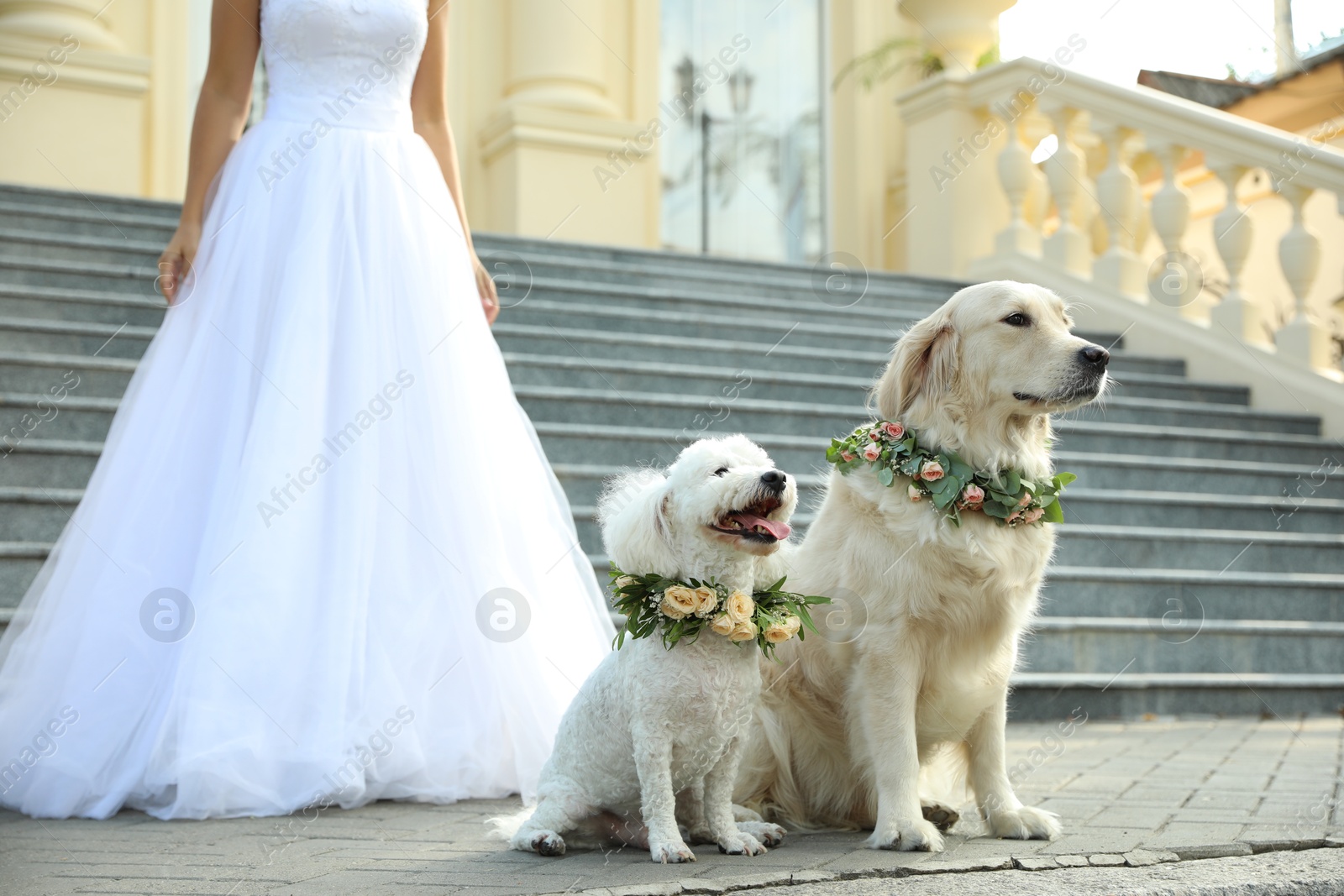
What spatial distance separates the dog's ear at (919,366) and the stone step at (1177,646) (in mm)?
2414

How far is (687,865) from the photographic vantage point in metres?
2.64

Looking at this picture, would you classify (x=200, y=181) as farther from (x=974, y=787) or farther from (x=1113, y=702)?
(x=1113, y=702)

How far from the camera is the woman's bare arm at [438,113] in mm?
4312

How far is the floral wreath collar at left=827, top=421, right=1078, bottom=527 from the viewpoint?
295 centimetres

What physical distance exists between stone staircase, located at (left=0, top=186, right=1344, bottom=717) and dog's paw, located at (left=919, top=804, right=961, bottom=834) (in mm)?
1721

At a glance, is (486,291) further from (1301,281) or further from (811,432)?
(1301,281)

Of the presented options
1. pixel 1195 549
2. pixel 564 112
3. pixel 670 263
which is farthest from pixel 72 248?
pixel 1195 549

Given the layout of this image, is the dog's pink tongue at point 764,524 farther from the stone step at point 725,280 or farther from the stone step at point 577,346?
the stone step at point 725,280

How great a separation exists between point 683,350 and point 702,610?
4.42 meters

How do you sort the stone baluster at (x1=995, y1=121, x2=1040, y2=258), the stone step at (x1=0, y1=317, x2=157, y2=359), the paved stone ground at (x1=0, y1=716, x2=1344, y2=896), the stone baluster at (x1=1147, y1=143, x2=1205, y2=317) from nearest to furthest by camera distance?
1. the paved stone ground at (x1=0, y1=716, x2=1344, y2=896)
2. the stone step at (x1=0, y1=317, x2=157, y2=359)
3. the stone baluster at (x1=1147, y1=143, x2=1205, y2=317)
4. the stone baluster at (x1=995, y1=121, x2=1040, y2=258)

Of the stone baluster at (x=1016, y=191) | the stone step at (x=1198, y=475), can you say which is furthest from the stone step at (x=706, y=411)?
the stone baluster at (x=1016, y=191)

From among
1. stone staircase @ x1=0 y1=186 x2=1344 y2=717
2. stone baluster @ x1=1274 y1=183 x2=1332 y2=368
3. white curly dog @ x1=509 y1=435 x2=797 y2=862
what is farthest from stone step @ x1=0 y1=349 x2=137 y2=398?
stone baluster @ x1=1274 y1=183 x2=1332 y2=368

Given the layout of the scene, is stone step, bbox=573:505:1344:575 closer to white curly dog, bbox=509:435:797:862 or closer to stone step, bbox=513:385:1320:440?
stone step, bbox=513:385:1320:440

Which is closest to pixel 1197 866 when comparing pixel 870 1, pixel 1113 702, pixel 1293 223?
pixel 1113 702
